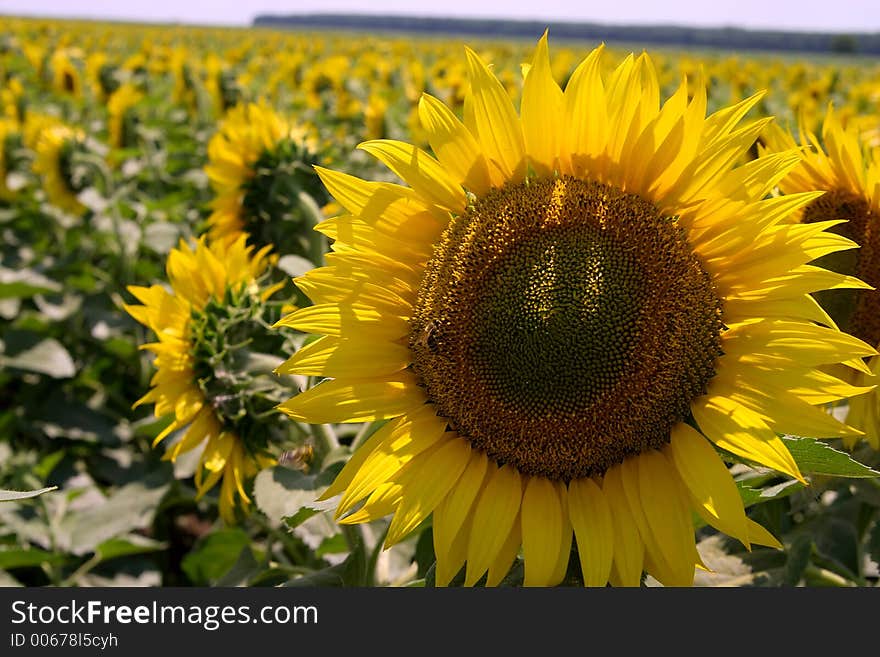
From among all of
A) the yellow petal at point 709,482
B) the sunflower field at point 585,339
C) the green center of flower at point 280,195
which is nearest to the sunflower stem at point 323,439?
the sunflower field at point 585,339

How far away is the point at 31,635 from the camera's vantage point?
55.2 inches

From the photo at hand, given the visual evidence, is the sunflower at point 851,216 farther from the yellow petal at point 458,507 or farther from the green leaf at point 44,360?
the green leaf at point 44,360

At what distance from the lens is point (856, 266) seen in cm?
162

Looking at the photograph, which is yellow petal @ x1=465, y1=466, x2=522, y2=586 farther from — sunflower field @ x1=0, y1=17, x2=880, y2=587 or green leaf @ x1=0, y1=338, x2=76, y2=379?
green leaf @ x1=0, y1=338, x2=76, y2=379

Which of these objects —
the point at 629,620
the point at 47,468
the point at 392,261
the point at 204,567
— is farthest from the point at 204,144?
the point at 629,620

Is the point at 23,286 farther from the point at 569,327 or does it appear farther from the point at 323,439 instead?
the point at 569,327

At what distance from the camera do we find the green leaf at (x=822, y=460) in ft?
4.04

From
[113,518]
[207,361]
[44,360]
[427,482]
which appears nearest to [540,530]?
[427,482]

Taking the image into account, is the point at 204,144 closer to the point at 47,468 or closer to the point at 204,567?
the point at 47,468

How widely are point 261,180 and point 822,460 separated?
216 cm

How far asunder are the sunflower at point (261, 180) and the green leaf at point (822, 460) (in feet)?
6.24

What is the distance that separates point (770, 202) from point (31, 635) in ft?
4.70

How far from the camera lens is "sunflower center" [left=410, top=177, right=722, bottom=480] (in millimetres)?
1340

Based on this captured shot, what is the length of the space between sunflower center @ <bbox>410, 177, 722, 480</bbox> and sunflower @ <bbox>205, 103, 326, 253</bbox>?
4.89ft
